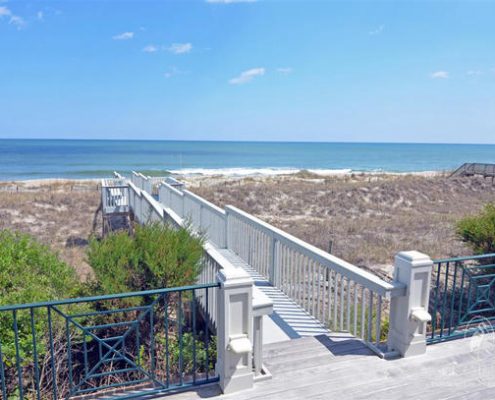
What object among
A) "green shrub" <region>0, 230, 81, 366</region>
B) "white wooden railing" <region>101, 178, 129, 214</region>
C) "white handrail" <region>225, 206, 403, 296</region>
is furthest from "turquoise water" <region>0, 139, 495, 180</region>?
"green shrub" <region>0, 230, 81, 366</region>

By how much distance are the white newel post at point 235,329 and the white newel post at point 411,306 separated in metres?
1.57

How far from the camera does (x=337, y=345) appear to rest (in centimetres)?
423

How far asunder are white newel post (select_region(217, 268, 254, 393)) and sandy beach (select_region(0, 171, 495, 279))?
5114mm

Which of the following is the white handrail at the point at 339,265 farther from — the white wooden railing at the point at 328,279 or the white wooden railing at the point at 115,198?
the white wooden railing at the point at 115,198

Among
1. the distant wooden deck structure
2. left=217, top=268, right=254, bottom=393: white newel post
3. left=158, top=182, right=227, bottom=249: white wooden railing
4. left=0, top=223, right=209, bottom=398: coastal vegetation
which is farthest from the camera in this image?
the distant wooden deck structure

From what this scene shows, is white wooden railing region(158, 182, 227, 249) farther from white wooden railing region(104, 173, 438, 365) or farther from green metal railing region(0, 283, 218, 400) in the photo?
green metal railing region(0, 283, 218, 400)

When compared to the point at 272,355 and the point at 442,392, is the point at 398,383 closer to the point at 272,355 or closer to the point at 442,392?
the point at 442,392

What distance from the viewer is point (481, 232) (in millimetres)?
7652

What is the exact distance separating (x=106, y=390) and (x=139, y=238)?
1973 mm

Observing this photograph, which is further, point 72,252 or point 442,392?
point 72,252

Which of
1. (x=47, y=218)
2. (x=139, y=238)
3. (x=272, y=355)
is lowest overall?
(x=47, y=218)

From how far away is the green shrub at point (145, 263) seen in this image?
4652 mm

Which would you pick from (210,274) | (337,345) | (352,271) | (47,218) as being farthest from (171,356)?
(47,218)

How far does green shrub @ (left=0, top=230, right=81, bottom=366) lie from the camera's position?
12.1ft
